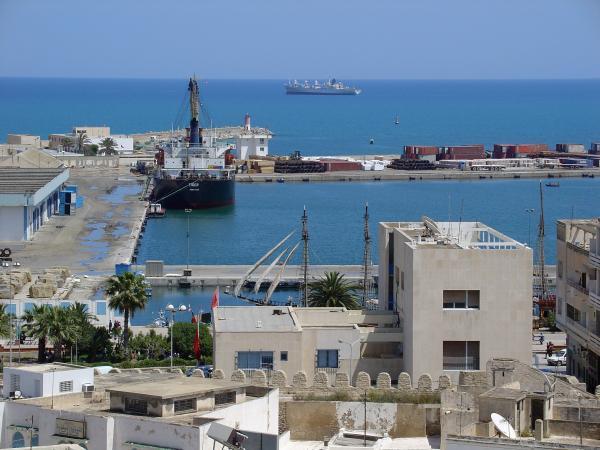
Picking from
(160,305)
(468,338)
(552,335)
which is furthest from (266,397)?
(160,305)

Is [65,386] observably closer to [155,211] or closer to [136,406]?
[136,406]

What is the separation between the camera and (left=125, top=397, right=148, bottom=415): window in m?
15.7

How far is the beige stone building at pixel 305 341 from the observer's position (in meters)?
22.2

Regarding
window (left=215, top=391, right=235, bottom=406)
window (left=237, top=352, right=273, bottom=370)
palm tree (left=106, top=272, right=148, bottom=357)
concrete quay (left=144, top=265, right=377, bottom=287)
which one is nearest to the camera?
window (left=215, top=391, right=235, bottom=406)

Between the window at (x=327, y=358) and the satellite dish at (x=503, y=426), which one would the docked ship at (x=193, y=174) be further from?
the satellite dish at (x=503, y=426)

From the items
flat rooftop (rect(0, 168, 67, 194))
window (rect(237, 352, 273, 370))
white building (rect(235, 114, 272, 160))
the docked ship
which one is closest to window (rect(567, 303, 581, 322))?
window (rect(237, 352, 273, 370))

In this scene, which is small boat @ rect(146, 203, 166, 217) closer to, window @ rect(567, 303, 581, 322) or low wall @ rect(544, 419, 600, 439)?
window @ rect(567, 303, 581, 322)

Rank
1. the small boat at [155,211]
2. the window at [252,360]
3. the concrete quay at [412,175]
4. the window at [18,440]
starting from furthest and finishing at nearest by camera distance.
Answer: the concrete quay at [412,175], the small boat at [155,211], the window at [252,360], the window at [18,440]

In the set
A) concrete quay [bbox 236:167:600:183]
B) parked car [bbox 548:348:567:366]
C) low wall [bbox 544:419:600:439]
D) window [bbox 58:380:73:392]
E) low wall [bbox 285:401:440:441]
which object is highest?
concrete quay [bbox 236:167:600:183]

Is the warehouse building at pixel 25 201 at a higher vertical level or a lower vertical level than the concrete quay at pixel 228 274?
higher

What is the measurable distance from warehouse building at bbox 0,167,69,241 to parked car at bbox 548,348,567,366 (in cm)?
3336

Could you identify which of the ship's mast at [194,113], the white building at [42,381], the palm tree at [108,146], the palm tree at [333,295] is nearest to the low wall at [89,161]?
the palm tree at [108,146]

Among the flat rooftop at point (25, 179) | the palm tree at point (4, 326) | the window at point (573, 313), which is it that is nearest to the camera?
the window at point (573, 313)

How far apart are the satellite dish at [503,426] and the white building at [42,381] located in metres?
4.80
